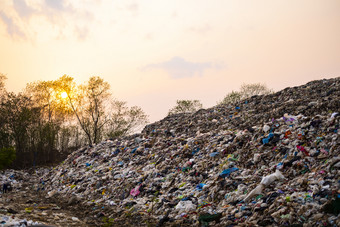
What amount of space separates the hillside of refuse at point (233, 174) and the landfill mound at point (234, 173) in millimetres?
16

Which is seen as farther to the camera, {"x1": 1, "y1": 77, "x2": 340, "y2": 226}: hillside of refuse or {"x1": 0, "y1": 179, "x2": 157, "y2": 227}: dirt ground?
{"x1": 0, "y1": 179, "x2": 157, "y2": 227}: dirt ground

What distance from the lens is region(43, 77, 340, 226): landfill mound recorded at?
13.3 ft

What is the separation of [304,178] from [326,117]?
2.27m

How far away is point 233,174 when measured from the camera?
547 cm

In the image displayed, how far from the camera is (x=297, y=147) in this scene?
17.3ft

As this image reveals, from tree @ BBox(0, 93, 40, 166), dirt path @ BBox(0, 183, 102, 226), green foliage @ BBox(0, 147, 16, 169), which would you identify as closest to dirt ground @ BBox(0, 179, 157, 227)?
dirt path @ BBox(0, 183, 102, 226)

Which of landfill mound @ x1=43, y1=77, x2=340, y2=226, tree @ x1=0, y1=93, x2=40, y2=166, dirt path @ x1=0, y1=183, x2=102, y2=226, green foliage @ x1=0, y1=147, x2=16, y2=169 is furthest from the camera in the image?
tree @ x1=0, y1=93, x2=40, y2=166

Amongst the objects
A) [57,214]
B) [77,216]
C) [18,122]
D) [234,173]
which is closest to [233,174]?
[234,173]

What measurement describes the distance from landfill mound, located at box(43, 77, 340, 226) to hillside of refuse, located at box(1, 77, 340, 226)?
0.02m

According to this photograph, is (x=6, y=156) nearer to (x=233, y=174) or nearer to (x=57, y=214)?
(x=57, y=214)

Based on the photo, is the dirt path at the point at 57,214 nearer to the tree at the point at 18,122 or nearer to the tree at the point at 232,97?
the tree at the point at 18,122

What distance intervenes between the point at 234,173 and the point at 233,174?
38mm

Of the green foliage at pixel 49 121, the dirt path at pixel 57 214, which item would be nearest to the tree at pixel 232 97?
the green foliage at pixel 49 121

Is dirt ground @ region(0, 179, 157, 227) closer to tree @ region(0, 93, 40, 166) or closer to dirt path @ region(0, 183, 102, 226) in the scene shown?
dirt path @ region(0, 183, 102, 226)
